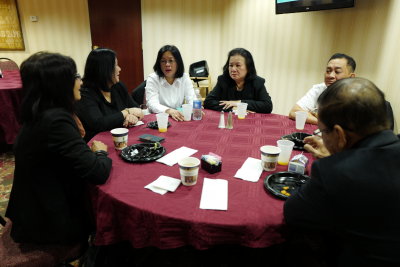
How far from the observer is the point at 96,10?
4.86 meters

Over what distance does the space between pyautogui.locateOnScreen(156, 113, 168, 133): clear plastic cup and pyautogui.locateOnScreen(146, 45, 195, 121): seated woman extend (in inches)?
26.9

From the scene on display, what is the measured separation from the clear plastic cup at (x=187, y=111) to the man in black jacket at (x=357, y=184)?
4.18ft

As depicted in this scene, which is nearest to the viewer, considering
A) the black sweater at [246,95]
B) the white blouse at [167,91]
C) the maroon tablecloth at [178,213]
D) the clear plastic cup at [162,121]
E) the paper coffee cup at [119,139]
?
the maroon tablecloth at [178,213]

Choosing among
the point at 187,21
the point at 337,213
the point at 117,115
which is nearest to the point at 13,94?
the point at 117,115

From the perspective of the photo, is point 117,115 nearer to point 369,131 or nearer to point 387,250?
point 369,131

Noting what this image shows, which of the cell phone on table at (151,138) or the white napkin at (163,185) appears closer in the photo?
the white napkin at (163,185)

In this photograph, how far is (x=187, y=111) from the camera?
209cm

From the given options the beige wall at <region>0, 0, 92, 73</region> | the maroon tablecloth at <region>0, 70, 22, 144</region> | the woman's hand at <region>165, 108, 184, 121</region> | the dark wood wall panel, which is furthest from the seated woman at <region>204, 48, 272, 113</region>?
the beige wall at <region>0, 0, 92, 73</region>

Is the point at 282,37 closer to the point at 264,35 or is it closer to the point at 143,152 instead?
the point at 264,35

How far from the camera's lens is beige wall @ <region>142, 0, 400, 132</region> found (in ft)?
9.43

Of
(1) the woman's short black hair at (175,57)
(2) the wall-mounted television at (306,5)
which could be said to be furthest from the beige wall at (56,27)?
(2) the wall-mounted television at (306,5)

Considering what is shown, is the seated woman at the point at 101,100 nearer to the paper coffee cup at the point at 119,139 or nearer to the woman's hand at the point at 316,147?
the paper coffee cup at the point at 119,139

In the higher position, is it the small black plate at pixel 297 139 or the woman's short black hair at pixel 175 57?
the woman's short black hair at pixel 175 57

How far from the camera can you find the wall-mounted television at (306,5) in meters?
2.94
